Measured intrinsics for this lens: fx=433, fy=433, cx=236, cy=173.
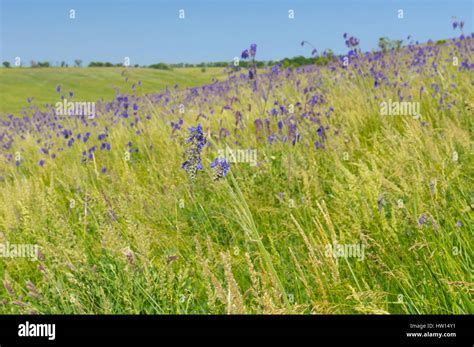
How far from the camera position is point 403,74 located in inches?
223

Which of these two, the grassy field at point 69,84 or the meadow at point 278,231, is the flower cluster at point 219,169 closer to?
the meadow at point 278,231

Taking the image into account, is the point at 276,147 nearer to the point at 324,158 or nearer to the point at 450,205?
the point at 324,158

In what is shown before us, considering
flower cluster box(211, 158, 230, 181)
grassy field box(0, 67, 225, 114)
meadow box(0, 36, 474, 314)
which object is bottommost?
meadow box(0, 36, 474, 314)

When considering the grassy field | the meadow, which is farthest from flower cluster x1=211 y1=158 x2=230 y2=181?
the grassy field

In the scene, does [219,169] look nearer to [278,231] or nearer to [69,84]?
[278,231]

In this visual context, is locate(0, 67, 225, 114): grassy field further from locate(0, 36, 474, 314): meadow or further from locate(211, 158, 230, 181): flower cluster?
locate(211, 158, 230, 181): flower cluster

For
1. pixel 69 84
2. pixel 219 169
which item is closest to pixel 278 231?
pixel 219 169

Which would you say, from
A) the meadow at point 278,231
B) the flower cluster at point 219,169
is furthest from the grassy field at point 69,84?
the flower cluster at point 219,169

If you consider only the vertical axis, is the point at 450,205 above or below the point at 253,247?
above

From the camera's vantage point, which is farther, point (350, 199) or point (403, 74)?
point (403, 74)

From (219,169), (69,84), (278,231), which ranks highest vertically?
(69,84)

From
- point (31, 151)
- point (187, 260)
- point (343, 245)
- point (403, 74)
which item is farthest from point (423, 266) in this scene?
point (31, 151)

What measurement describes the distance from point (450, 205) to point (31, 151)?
5710mm

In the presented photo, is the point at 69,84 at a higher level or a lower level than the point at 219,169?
A: higher
